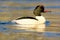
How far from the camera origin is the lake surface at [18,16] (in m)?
10.4

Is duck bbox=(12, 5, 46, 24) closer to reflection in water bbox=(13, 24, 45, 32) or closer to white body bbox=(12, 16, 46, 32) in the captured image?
white body bbox=(12, 16, 46, 32)

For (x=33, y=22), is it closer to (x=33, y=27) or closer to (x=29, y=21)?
(x=29, y=21)

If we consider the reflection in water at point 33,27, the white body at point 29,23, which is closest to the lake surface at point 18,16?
the reflection in water at point 33,27

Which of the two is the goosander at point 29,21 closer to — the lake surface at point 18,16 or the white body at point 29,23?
the white body at point 29,23

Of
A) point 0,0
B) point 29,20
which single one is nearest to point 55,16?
point 29,20

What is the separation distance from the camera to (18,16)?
14.4m

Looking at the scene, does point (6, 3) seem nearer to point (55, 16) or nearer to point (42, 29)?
point (55, 16)

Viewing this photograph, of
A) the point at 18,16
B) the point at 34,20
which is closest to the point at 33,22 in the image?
the point at 34,20

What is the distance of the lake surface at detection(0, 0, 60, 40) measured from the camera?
10.4m

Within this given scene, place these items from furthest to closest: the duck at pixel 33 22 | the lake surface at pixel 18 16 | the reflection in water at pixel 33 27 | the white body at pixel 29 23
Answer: the white body at pixel 29 23 < the duck at pixel 33 22 < the reflection in water at pixel 33 27 < the lake surface at pixel 18 16

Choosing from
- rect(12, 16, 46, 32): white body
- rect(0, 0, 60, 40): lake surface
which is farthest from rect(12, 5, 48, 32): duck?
rect(0, 0, 60, 40): lake surface

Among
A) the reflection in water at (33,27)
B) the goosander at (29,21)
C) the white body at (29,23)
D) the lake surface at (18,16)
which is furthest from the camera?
the goosander at (29,21)

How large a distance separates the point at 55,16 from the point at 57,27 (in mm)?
2453

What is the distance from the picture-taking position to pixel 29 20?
41.1 ft
